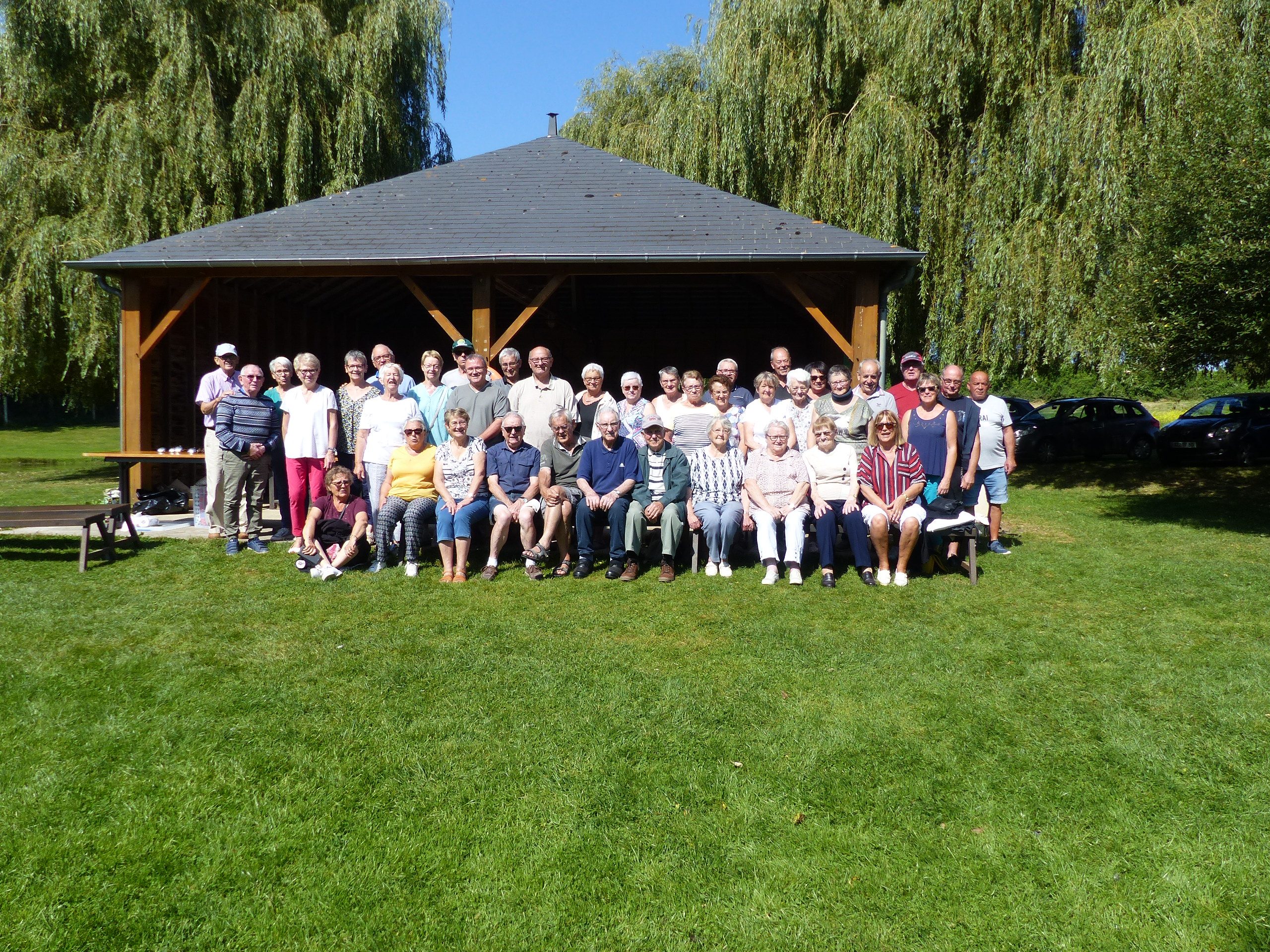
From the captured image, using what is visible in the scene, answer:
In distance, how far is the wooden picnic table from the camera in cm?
821

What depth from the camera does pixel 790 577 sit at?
6.31m

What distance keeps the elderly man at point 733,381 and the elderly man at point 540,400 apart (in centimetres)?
123

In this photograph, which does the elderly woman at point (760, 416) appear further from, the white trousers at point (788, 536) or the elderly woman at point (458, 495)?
the elderly woman at point (458, 495)

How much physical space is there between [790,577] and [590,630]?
178 cm

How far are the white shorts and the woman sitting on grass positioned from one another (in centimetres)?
370

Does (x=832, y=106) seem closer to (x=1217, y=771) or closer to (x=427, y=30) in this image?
(x=427, y=30)

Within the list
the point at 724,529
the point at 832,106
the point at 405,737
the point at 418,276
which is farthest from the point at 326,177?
the point at 405,737

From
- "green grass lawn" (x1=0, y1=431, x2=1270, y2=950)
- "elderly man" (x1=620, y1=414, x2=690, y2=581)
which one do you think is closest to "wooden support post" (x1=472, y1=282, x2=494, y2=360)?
"elderly man" (x1=620, y1=414, x2=690, y2=581)

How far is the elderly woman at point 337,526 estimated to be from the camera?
21.3 ft

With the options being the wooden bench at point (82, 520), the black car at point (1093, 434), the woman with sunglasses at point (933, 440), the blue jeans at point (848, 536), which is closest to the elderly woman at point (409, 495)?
the wooden bench at point (82, 520)

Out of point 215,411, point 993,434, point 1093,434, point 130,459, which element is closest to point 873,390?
point 993,434

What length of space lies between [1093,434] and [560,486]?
1353cm

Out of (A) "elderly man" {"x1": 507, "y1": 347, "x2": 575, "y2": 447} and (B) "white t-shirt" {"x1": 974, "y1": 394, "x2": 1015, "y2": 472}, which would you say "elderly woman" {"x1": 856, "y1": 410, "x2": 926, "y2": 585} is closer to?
(B) "white t-shirt" {"x1": 974, "y1": 394, "x2": 1015, "y2": 472}

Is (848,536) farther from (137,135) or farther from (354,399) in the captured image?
(137,135)
